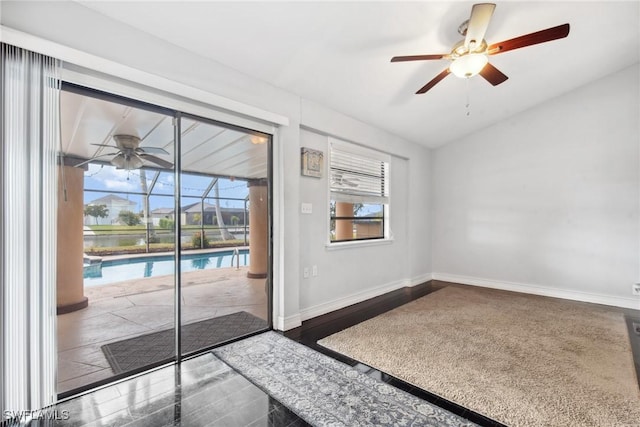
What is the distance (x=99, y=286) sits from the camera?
2.90 meters

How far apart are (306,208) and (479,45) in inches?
87.7

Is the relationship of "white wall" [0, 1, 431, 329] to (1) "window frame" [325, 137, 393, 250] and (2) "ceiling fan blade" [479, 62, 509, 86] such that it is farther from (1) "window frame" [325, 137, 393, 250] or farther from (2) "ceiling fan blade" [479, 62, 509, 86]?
(2) "ceiling fan blade" [479, 62, 509, 86]

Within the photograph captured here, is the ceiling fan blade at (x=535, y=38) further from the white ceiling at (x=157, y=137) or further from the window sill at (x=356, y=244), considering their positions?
the window sill at (x=356, y=244)

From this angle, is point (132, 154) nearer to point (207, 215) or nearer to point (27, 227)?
point (207, 215)

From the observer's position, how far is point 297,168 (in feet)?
10.6

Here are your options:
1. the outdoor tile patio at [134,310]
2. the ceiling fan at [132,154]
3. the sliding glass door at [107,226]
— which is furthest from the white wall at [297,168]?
the ceiling fan at [132,154]

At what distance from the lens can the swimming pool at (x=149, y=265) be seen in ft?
8.90

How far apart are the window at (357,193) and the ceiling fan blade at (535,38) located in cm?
201

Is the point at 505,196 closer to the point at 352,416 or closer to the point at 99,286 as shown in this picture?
the point at 352,416

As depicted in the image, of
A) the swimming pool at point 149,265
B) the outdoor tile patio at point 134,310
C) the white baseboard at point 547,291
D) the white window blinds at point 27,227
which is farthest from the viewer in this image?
the white baseboard at point 547,291

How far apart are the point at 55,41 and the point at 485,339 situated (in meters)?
4.14

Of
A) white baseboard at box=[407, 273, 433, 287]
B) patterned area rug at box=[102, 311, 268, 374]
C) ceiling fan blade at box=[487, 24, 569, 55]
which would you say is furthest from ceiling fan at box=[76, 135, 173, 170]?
white baseboard at box=[407, 273, 433, 287]

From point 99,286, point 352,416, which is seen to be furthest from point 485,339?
point 99,286

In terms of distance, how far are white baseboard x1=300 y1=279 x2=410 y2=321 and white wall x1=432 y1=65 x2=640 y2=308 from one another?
132 cm
